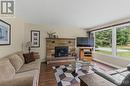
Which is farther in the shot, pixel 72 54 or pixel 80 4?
pixel 72 54

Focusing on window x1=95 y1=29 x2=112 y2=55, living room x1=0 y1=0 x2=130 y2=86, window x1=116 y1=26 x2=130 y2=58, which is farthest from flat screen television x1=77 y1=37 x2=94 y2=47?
window x1=116 y1=26 x2=130 y2=58

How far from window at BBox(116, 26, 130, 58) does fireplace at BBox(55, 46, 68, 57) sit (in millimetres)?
2893

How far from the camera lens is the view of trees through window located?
4.56 meters

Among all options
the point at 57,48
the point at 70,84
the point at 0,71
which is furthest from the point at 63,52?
the point at 0,71

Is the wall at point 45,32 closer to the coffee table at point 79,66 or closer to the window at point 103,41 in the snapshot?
the window at point 103,41

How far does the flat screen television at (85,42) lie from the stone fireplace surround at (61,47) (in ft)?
1.30

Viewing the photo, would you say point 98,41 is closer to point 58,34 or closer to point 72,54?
point 72,54

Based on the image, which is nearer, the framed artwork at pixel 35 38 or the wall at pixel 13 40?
the wall at pixel 13 40

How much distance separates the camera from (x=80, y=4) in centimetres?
306

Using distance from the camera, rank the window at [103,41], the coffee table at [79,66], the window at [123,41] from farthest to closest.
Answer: the window at [103,41], the window at [123,41], the coffee table at [79,66]

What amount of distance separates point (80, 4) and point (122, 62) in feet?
10.0

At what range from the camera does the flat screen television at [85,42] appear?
685cm

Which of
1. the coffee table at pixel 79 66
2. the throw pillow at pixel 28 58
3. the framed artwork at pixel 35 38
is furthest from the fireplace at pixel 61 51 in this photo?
the throw pillow at pixel 28 58

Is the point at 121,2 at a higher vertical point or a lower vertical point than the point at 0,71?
higher
